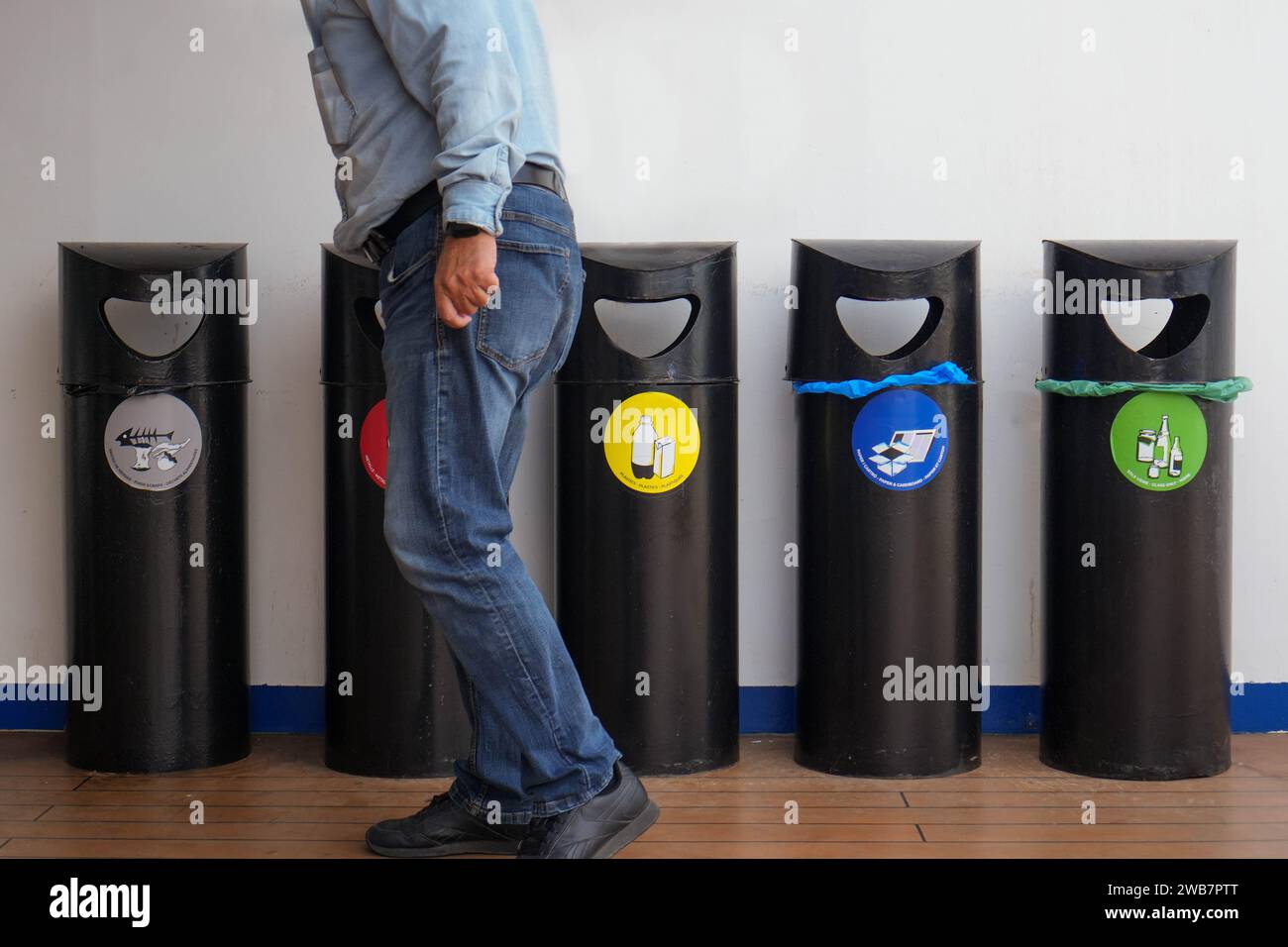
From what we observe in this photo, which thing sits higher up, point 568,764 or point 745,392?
point 745,392

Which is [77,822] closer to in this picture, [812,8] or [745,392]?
[745,392]

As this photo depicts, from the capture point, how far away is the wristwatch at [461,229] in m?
2.05

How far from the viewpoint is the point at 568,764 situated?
89.5 inches

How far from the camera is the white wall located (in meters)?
3.42

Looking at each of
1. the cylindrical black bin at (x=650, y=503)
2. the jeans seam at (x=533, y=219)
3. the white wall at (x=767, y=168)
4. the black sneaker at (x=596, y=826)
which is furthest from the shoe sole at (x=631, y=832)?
the white wall at (x=767, y=168)

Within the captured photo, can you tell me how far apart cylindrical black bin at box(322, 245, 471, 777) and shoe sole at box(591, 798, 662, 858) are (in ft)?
2.54

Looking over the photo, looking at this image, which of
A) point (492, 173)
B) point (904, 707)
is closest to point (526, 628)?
point (492, 173)

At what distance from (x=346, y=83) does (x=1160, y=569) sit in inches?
77.9

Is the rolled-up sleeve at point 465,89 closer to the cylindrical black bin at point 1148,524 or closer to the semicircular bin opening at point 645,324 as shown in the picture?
the semicircular bin opening at point 645,324

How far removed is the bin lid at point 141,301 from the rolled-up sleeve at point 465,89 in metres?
1.11

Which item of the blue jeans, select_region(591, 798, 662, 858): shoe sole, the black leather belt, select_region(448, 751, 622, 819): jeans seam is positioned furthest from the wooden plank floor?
the black leather belt

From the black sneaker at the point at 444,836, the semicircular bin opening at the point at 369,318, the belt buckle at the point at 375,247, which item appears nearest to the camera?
the belt buckle at the point at 375,247

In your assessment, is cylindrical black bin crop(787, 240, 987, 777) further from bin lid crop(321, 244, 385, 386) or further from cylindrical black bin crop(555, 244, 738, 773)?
bin lid crop(321, 244, 385, 386)

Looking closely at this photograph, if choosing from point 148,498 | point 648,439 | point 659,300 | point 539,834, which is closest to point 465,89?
point 659,300
